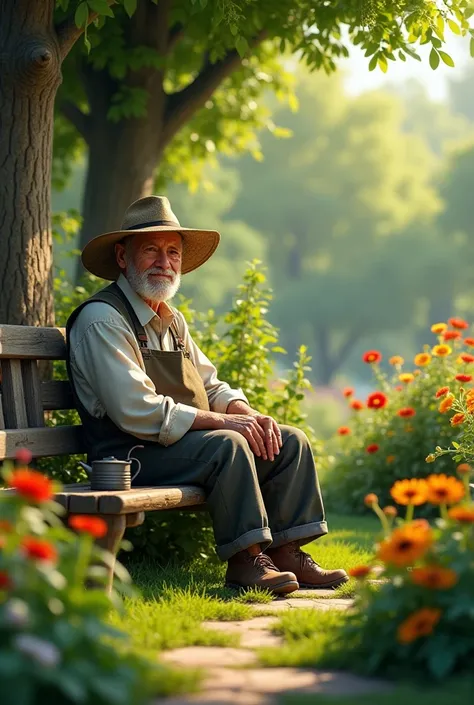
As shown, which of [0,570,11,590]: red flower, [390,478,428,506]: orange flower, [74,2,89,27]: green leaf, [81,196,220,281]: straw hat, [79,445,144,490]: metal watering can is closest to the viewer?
[0,570,11,590]: red flower

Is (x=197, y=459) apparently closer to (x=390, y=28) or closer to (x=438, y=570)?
(x=438, y=570)

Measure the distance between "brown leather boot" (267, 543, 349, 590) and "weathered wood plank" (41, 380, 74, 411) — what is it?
1.20 metres

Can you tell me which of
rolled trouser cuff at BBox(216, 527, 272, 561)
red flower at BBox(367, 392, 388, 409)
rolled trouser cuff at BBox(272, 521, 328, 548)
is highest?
red flower at BBox(367, 392, 388, 409)

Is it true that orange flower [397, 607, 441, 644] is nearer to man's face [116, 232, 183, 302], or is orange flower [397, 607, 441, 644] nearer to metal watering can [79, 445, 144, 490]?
metal watering can [79, 445, 144, 490]

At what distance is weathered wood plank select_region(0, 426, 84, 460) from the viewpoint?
4.69 meters

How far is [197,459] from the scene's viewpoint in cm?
484

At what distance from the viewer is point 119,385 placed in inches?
190

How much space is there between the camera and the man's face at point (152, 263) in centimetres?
526

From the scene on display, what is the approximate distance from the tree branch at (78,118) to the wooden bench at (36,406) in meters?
3.90

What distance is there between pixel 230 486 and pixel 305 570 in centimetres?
64

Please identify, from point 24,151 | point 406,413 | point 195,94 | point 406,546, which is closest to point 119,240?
point 24,151

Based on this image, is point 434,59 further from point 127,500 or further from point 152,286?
point 127,500

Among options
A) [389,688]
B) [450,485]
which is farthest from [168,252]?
[389,688]

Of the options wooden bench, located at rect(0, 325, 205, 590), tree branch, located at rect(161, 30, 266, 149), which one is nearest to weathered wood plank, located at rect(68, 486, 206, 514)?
wooden bench, located at rect(0, 325, 205, 590)
